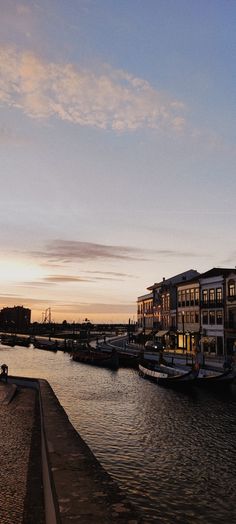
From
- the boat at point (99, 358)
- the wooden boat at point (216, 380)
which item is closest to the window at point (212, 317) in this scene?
the boat at point (99, 358)

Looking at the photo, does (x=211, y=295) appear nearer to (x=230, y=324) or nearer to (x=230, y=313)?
(x=230, y=313)

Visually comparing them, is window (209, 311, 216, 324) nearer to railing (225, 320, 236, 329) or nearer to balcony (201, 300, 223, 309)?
balcony (201, 300, 223, 309)

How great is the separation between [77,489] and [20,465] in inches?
365

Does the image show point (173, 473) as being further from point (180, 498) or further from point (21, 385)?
point (21, 385)

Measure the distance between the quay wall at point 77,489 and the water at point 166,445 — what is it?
394 cm

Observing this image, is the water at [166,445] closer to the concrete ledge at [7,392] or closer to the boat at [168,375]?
the boat at [168,375]

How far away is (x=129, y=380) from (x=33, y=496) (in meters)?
42.5

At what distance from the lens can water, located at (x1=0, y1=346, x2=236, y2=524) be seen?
1571cm

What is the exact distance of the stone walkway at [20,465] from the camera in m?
13.0

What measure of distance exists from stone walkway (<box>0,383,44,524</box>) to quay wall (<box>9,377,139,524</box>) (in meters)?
1.87

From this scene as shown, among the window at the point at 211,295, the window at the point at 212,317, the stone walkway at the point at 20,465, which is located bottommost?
the stone walkway at the point at 20,465

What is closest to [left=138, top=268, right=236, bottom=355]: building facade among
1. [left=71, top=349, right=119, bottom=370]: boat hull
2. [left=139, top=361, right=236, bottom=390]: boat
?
[left=71, top=349, right=119, bottom=370]: boat hull

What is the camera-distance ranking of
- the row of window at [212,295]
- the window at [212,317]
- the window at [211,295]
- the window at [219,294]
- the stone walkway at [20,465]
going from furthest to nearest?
the window at [211,295] < the window at [212,317] < the row of window at [212,295] < the window at [219,294] < the stone walkway at [20,465]

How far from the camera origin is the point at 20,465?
17.7 metres
